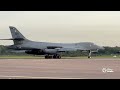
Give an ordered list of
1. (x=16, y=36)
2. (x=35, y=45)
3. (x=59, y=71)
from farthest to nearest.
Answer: (x=16, y=36) < (x=35, y=45) < (x=59, y=71)

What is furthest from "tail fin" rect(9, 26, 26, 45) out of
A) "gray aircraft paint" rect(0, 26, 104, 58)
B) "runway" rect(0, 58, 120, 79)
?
"runway" rect(0, 58, 120, 79)

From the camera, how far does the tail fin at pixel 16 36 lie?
2557 inches

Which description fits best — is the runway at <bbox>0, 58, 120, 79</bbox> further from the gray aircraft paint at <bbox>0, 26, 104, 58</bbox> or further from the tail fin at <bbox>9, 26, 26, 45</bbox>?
the tail fin at <bbox>9, 26, 26, 45</bbox>

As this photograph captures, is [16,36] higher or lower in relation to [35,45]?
higher

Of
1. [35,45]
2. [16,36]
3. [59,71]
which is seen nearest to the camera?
[59,71]

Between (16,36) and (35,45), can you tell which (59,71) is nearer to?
(35,45)

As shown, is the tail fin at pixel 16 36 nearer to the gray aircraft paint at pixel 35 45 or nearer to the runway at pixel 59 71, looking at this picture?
the gray aircraft paint at pixel 35 45

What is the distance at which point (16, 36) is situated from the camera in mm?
66062

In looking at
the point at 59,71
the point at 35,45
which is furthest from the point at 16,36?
the point at 59,71

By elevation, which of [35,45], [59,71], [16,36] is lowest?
[35,45]
